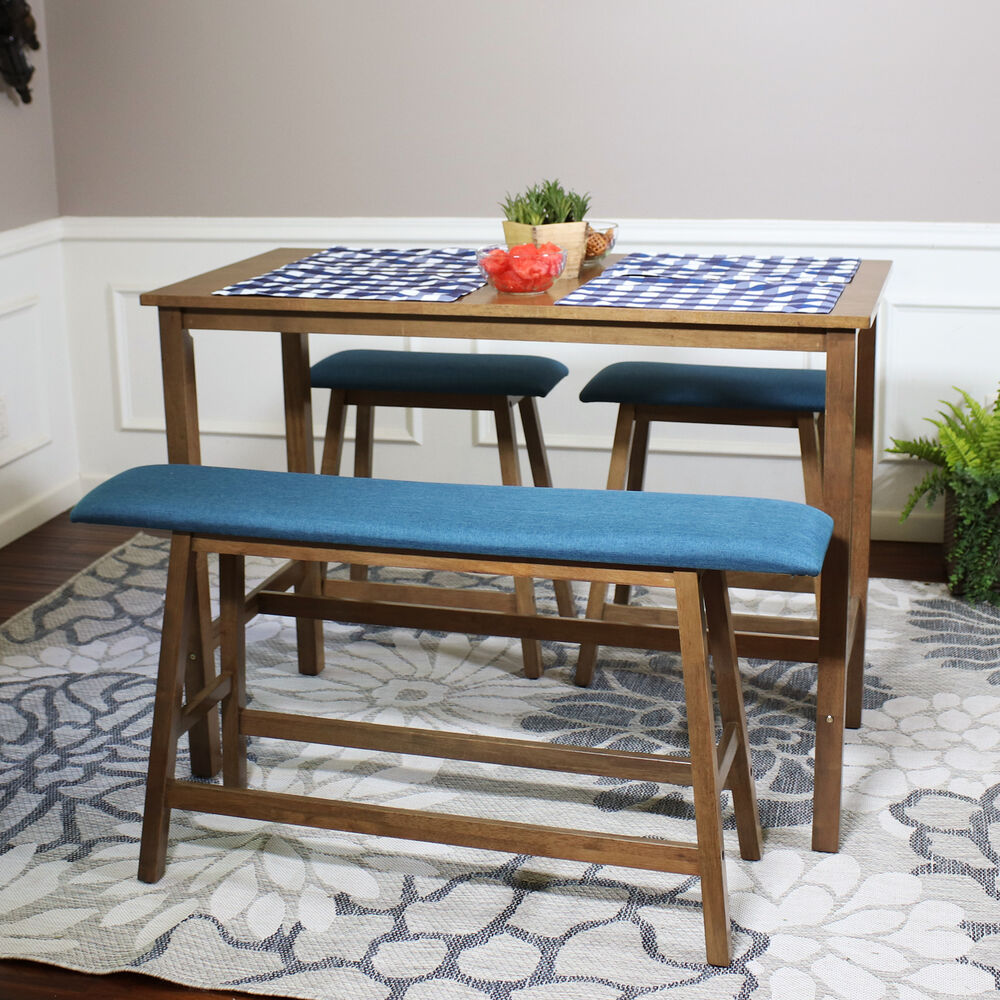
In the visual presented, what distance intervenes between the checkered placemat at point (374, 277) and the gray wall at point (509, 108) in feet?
3.52

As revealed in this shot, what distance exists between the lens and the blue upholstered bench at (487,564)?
1.76 meters

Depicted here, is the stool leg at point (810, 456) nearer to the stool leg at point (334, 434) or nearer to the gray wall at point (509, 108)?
the stool leg at point (334, 434)

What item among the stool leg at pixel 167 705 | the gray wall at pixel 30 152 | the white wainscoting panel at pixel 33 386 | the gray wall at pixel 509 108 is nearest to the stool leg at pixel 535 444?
the stool leg at pixel 167 705

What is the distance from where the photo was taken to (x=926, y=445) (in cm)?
340

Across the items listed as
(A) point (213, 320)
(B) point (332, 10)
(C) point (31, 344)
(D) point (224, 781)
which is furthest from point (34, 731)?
(B) point (332, 10)

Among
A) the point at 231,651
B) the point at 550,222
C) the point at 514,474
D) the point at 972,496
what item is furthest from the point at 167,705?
the point at 972,496

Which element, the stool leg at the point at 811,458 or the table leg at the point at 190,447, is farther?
the stool leg at the point at 811,458

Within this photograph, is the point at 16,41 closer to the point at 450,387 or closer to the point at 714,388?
the point at 450,387

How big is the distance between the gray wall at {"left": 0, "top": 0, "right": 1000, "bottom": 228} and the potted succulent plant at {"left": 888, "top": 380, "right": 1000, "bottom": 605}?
2.05 ft

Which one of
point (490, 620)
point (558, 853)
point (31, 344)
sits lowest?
point (558, 853)

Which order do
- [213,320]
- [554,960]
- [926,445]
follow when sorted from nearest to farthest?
[554,960]
[213,320]
[926,445]

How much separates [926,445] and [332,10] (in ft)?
6.88

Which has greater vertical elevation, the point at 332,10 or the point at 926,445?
the point at 332,10

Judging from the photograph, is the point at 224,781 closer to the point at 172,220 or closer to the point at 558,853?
the point at 558,853
